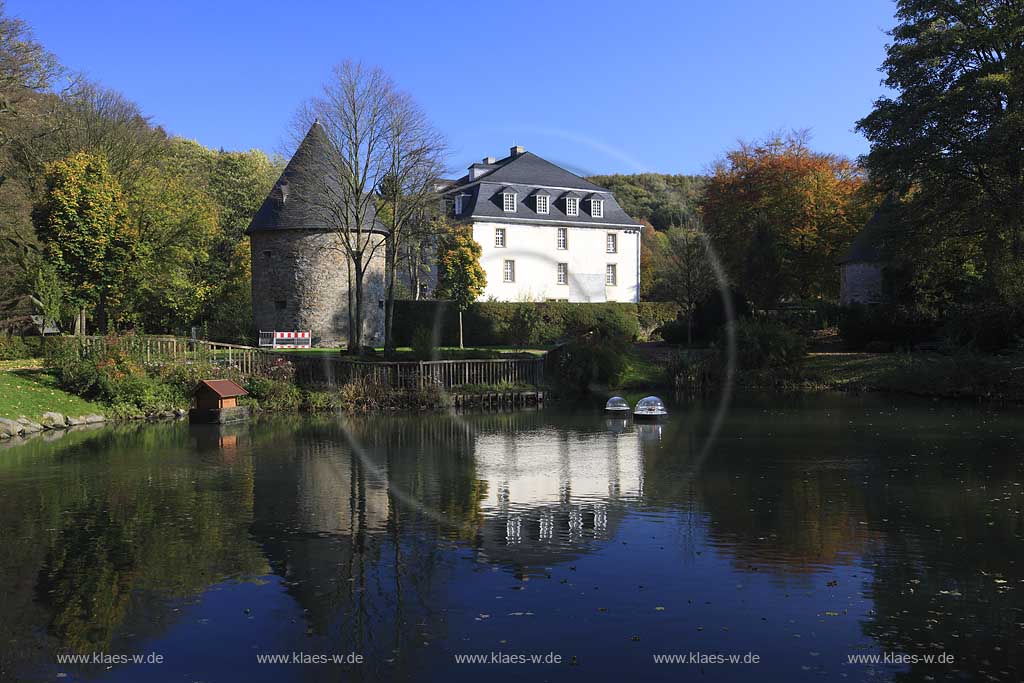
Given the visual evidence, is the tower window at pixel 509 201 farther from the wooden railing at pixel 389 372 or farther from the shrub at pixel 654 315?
the wooden railing at pixel 389 372

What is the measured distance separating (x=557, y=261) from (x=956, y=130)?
26.9 meters

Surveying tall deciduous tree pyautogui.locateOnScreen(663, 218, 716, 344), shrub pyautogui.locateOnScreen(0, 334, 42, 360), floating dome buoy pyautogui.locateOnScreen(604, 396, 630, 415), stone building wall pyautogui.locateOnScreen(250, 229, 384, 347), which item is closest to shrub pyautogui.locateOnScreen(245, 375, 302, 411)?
shrub pyautogui.locateOnScreen(0, 334, 42, 360)

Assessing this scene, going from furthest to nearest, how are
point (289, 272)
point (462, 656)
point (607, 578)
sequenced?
point (289, 272), point (607, 578), point (462, 656)

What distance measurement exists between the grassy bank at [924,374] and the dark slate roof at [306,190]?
21.5 m

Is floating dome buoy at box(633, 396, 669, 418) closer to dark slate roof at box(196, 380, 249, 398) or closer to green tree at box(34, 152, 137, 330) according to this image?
dark slate roof at box(196, 380, 249, 398)

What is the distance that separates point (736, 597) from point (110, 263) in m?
32.5

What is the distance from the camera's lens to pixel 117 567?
34.7ft

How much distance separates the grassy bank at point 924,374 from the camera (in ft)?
105

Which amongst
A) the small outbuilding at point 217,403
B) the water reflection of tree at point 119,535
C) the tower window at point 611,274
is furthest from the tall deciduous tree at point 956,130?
the water reflection of tree at point 119,535

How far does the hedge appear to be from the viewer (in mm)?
47312

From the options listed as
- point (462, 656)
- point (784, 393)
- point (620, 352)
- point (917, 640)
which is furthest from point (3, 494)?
point (784, 393)

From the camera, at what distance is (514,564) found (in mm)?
10680

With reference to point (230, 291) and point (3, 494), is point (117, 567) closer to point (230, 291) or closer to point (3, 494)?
point (3, 494)

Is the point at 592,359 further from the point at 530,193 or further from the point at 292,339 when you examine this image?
the point at 530,193
